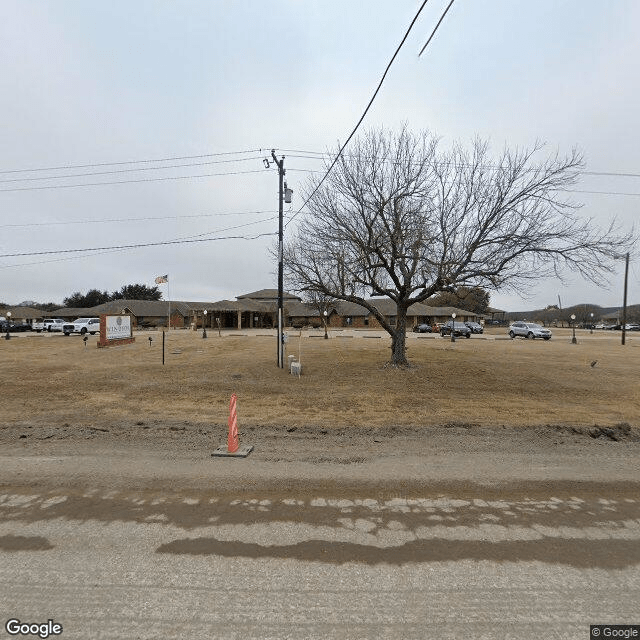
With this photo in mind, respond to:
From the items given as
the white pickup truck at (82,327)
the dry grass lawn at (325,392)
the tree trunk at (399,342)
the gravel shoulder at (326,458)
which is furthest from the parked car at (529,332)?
the white pickup truck at (82,327)

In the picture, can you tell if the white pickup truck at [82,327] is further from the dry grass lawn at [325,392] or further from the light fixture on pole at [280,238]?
the light fixture on pole at [280,238]

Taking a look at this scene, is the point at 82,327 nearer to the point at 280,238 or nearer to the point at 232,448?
the point at 280,238

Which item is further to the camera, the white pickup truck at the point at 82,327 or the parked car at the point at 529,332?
the parked car at the point at 529,332

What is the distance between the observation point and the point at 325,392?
1126 centimetres

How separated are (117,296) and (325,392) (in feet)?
309

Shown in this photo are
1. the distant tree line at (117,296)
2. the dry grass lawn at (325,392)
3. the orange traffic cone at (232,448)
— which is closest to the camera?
Answer: the orange traffic cone at (232,448)

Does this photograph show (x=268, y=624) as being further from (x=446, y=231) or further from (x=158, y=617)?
(x=446, y=231)

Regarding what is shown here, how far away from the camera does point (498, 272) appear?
1316 cm

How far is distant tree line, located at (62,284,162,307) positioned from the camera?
288 ft

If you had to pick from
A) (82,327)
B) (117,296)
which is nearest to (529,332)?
(82,327)

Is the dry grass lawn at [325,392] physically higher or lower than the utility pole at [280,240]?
lower

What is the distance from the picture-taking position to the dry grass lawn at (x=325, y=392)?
8.57 m

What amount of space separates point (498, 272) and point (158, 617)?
13.3 m

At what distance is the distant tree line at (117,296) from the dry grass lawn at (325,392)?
7638cm
